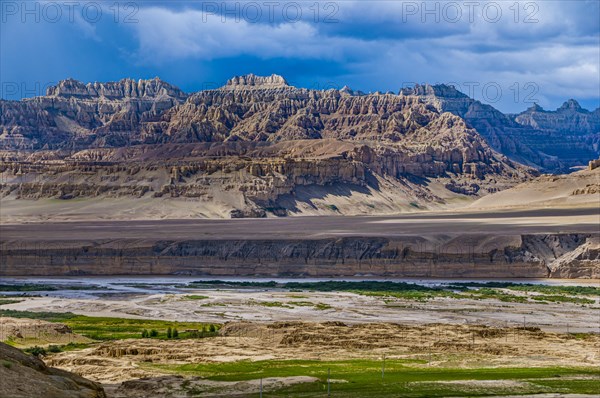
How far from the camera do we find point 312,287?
369 feet

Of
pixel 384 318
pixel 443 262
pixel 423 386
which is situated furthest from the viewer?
pixel 443 262

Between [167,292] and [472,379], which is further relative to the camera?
[167,292]

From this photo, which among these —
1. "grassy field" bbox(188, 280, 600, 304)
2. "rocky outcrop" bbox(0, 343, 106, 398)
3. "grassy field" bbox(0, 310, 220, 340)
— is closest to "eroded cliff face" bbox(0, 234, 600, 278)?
"grassy field" bbox(188, 280, 600, 304)

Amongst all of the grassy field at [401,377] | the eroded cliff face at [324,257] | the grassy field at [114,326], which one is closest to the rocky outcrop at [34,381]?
the grassy field at [401,377]

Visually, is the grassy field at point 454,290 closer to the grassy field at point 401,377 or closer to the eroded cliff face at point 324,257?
the eroded cliff face at point 324,257

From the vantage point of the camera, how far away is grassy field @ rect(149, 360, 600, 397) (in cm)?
4578

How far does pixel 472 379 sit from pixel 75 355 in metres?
21.0

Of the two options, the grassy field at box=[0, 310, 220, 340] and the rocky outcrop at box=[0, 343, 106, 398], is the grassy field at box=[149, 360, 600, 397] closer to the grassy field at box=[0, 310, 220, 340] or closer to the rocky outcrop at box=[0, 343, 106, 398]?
the rocky outcrop at box=[0, 343, 106, 398]

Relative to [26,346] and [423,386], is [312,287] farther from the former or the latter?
[423,386]

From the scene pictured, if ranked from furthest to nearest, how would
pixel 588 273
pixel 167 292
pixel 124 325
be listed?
1. pixel 588 273
2. pixel 167 292
3. pixel 124 325

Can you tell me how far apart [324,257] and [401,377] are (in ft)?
272

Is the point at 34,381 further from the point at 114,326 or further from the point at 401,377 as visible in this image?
the point at 114,326

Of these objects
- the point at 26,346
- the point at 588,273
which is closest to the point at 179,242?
the point at 588,273

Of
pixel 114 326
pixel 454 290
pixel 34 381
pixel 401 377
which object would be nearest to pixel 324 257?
pixel 454 290
